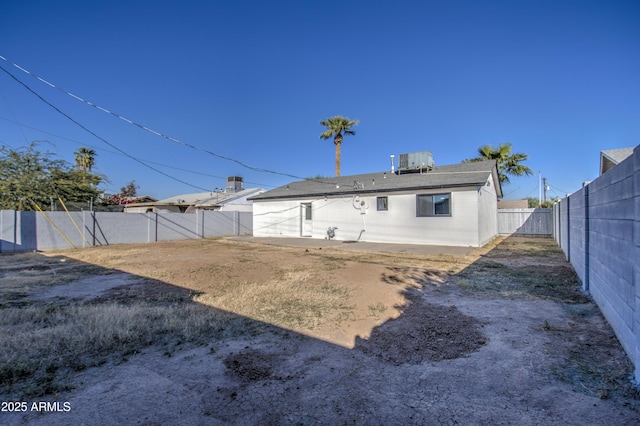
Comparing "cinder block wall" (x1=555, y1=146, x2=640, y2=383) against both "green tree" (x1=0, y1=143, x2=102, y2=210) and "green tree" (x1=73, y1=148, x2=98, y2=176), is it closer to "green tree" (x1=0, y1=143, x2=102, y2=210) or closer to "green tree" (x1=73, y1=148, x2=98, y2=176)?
"green tree" (x1=0, y1=143, x2=102, y2=210)

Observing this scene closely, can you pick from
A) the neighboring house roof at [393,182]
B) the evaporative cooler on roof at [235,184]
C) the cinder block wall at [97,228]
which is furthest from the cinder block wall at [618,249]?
the evaporative cooler on roof at [235,184]

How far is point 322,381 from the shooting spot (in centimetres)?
250

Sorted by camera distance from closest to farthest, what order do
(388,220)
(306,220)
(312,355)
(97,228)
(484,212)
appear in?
(312,355) → (484,212) → (388,220) → (97,228) → (306,220)

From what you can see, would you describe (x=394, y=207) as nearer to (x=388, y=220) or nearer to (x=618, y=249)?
(x=388, y=220)

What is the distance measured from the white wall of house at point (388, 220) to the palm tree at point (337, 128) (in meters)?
7.95

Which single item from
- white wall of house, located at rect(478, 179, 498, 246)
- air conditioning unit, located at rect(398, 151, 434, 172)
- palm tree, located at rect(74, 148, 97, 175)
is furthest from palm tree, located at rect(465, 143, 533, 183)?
palm tree, located at rect(74, 148, 97, 175)

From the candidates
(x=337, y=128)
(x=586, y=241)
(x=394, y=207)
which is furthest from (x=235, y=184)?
(x=586, y=241)

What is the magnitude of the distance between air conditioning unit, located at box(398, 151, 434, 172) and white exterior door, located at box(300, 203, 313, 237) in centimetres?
592

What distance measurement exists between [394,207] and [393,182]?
1.48m

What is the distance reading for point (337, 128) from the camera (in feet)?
78.4

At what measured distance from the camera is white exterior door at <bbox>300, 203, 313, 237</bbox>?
17375mm

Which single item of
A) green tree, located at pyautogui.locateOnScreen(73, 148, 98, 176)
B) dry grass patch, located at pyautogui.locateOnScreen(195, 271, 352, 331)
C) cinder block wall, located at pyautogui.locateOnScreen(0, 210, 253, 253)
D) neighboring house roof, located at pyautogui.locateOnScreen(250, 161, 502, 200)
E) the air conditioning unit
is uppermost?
green tree, located at pyautogui.locateOnScreen(73, 148, 98, 176)

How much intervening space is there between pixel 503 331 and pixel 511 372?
3.66 ft

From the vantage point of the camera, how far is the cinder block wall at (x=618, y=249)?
2.51m
